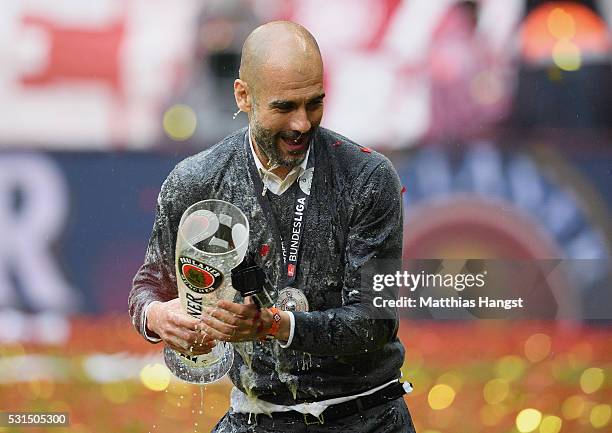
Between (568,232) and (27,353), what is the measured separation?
234cm

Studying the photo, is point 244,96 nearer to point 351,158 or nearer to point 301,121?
point 301,121

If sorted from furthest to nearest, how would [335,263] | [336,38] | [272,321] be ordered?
[336,38] < [335,263] < [272,321]

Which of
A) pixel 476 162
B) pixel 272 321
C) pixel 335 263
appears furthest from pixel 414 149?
pixel 272 321

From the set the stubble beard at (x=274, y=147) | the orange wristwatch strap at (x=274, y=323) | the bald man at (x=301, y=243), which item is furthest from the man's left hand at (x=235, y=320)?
the stubble beard at (x=274, y=147)

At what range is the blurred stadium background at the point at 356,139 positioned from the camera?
490 cm

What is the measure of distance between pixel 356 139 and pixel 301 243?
1567 mm

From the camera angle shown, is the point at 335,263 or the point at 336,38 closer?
the point at 335,263

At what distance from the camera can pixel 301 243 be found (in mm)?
3414

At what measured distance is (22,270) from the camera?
4.98 m

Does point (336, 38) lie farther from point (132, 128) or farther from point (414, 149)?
point (132, 128)

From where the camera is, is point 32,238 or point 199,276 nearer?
point 199,276

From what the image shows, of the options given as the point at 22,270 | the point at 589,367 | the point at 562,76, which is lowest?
the point at 589,367

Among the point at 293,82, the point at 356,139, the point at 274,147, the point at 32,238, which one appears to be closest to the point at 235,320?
the point at 274,147

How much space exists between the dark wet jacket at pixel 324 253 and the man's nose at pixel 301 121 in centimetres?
18
